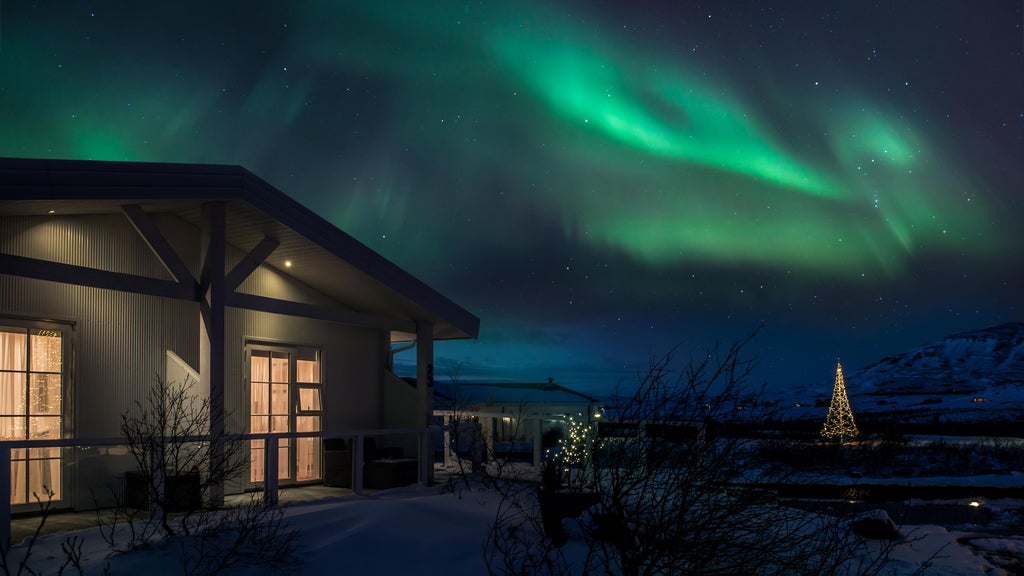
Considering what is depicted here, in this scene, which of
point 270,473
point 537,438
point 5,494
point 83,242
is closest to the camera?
point 5,494

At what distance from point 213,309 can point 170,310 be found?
1572 mm

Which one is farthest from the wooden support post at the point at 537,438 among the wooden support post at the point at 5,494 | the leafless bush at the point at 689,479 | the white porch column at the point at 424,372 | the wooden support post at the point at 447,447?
the wooden support post at the point at 5,494

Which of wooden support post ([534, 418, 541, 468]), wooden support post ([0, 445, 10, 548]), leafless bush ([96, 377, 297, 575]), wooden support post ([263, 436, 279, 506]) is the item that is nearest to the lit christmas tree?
wooden support post ([534, 418, 541, 468])

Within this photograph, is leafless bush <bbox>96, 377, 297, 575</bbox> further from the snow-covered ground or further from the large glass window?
the large glass window

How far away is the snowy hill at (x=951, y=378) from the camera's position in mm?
68688

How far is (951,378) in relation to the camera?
95812 millimetres

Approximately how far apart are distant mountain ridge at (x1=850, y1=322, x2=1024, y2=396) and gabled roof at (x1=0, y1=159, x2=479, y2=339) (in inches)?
3215

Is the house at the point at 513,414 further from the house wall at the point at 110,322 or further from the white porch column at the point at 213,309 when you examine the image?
the house wall at the point at 110,322

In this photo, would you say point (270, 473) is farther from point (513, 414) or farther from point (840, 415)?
Result: point (840, 415)

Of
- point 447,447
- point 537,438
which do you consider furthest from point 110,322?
point 447,447

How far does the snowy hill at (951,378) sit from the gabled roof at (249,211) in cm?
5079

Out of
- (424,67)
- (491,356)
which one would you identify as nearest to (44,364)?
(424,67)

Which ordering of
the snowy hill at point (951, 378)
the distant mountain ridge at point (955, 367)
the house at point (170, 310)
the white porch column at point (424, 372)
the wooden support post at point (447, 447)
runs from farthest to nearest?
1. the distant mountain ridge at point (955, 367)
2. the snowy hill at point (951, 378)
3. the wooden support post at point (447, 447)
4. the white porch column at point (424, 372)
5. the house at point (170, 310)

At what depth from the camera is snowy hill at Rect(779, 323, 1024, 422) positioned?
2704 inches
